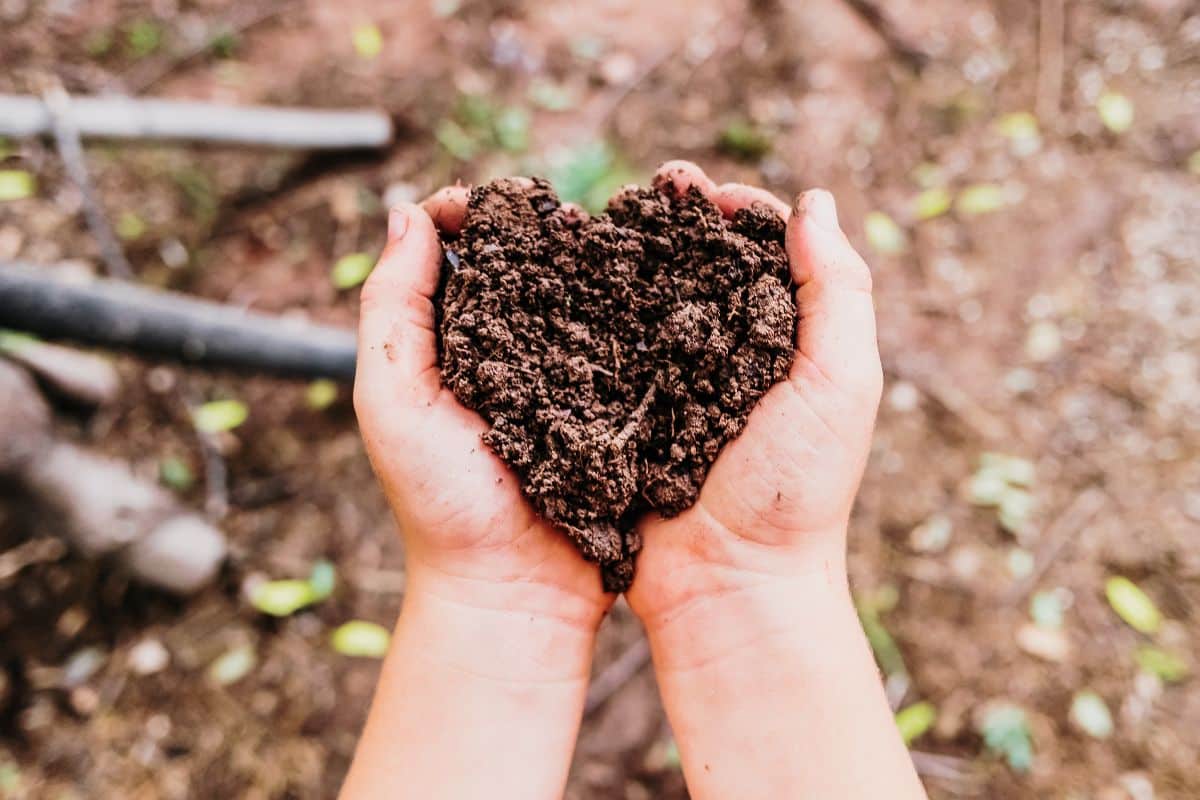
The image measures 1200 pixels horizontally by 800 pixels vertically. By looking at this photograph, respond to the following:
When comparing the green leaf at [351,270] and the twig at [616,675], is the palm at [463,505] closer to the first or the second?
the twig at [616,675]

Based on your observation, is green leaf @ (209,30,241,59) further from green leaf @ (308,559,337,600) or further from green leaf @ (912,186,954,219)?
green leaf @ (912,186,954,219)

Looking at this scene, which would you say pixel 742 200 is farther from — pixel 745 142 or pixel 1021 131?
pixel 1021 131

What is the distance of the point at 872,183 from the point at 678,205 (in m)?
2.03

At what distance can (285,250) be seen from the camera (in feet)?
11.9

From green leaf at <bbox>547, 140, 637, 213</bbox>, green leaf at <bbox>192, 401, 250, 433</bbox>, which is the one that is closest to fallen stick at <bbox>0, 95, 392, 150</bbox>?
green leaf at <bbox>547, 140, 637, 213</bbox>

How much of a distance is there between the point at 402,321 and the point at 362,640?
159 cm

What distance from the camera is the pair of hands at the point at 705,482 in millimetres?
1720

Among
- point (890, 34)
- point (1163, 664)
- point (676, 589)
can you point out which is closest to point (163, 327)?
point (676, 589)

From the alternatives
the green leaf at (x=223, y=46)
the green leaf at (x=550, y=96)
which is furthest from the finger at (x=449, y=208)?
the green leaf at (x=223, y=46)

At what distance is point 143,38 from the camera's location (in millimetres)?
4012

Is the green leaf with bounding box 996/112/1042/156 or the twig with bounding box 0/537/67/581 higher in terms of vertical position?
the green leaf with bounding box 996/112/1042/156

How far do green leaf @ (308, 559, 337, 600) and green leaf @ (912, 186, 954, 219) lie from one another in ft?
9.20

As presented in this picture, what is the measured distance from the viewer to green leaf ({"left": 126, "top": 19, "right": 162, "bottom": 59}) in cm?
400

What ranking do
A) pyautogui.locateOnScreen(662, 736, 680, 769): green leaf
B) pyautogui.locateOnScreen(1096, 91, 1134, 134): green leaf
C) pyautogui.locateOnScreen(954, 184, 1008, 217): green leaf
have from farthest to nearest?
1. pyautogui.locateOnScreen(1096, 91, 1134, 134): green leaf
2. pyautogui.locateOnScreen(954, 184, 1008, 217): green leaf
3. pyautogui.locateOnScreen(662, 736, 680, 769): green leaf
